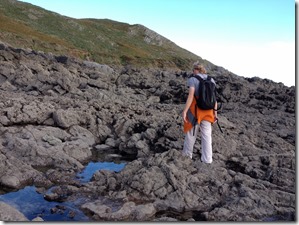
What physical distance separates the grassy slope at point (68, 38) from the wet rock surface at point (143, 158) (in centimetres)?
3720

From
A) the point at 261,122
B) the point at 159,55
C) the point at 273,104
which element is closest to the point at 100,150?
the point at 261,122

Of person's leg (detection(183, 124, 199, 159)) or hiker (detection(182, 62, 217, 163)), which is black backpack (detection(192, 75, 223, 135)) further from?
person's leg (detection(183, 124, 199, 159))

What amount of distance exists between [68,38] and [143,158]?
229ft

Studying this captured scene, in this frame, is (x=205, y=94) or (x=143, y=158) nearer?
(x=205, y=94)

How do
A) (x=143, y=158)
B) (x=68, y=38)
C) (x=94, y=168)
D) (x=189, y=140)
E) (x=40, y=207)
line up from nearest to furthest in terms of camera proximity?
(x=40, y=207), (x=189, y=140), (x=143, y=158), (x=94, y=168), (x=68, y=38)

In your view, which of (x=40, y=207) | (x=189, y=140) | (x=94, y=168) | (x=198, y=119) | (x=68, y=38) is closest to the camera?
(x=40, y=207)

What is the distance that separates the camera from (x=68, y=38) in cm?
7725

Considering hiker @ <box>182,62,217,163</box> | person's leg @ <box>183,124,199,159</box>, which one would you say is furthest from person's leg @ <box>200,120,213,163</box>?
person's leg @ <box>183,124,199,159</box>

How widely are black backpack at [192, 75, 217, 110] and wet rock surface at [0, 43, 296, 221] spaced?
67.5 inches

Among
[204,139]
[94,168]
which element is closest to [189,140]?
[204,139]

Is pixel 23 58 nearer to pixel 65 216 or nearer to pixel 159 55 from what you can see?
pixel 65 216

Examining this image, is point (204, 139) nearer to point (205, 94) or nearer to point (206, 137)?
point (206, 137)

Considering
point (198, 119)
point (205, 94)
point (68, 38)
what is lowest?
point (198, 119)

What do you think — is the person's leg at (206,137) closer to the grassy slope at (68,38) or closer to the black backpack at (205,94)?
the black backpack at (205,94)
